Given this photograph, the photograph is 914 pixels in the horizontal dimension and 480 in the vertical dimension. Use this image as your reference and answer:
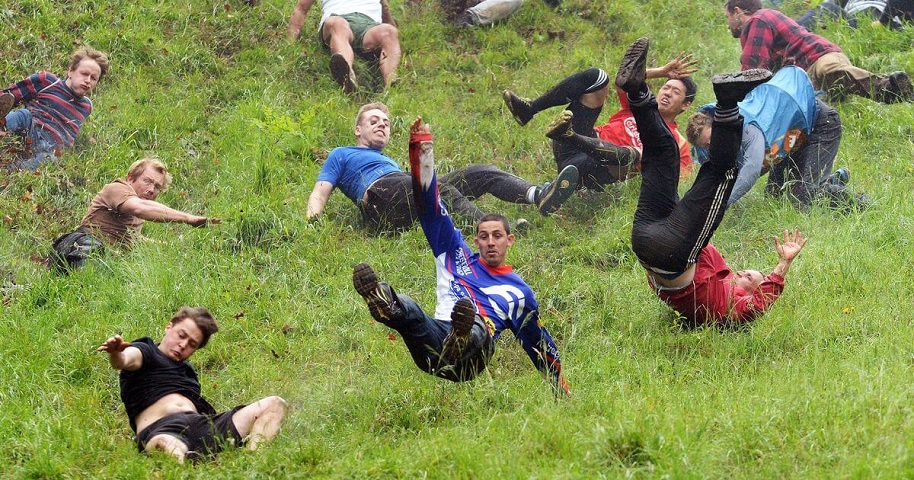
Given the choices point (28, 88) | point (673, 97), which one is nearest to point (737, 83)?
point (673, 97)

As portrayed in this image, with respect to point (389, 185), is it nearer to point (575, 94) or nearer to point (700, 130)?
point (575, 94)

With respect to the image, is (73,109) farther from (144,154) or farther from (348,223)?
(348,223)

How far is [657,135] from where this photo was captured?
639 cm

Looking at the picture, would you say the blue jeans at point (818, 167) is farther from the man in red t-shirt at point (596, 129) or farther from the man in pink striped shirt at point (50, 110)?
the man in pink striped shirt at point (50, 110)

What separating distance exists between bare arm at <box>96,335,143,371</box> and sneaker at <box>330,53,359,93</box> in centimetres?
553

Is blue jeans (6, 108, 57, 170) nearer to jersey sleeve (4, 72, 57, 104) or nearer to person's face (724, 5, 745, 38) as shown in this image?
jersey sleeve (4, 72, 57, 104)

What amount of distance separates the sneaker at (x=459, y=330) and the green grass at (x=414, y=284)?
0.38m

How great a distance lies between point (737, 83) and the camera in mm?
6035

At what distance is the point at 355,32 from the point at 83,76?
115 inches

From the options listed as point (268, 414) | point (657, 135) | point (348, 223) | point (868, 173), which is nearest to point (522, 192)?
point (348, 223)

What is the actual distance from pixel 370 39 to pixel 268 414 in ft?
21.0

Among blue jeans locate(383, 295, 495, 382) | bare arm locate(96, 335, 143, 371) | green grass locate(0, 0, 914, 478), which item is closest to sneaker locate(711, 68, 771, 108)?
green grass locate(0, 0, 914, 478)

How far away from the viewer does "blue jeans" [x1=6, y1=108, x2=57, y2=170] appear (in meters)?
9.43

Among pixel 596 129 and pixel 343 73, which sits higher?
pixel 596 129
